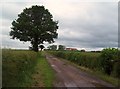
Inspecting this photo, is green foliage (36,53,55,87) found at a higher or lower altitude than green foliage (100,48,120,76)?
lower

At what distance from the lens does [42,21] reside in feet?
221

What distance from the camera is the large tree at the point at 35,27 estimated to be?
65875 mm

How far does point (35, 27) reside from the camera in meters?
66.1

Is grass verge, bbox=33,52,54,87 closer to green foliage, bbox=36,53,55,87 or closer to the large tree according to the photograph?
green foliage, bbox=36,53,55,87

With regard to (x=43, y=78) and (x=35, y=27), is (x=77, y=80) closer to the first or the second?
(x=43, y=78)

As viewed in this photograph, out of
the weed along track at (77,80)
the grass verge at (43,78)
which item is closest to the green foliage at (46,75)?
the grass verge at (43,78)

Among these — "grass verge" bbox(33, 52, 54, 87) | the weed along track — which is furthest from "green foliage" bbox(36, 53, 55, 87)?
the weed along track

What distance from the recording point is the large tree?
65875mm

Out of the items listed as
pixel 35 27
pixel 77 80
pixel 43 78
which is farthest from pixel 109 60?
pixel 35 27

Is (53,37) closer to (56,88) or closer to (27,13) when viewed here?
(27,13)

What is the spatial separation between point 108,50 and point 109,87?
11.0 meters

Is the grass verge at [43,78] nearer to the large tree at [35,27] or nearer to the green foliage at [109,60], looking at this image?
the green foliage at [109,60]

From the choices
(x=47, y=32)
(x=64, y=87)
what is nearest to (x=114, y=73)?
(x=64, y=87)

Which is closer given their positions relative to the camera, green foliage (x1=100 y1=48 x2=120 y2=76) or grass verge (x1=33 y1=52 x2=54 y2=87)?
grass verge (x1=33 y1=52 x2=54 y2=87)
